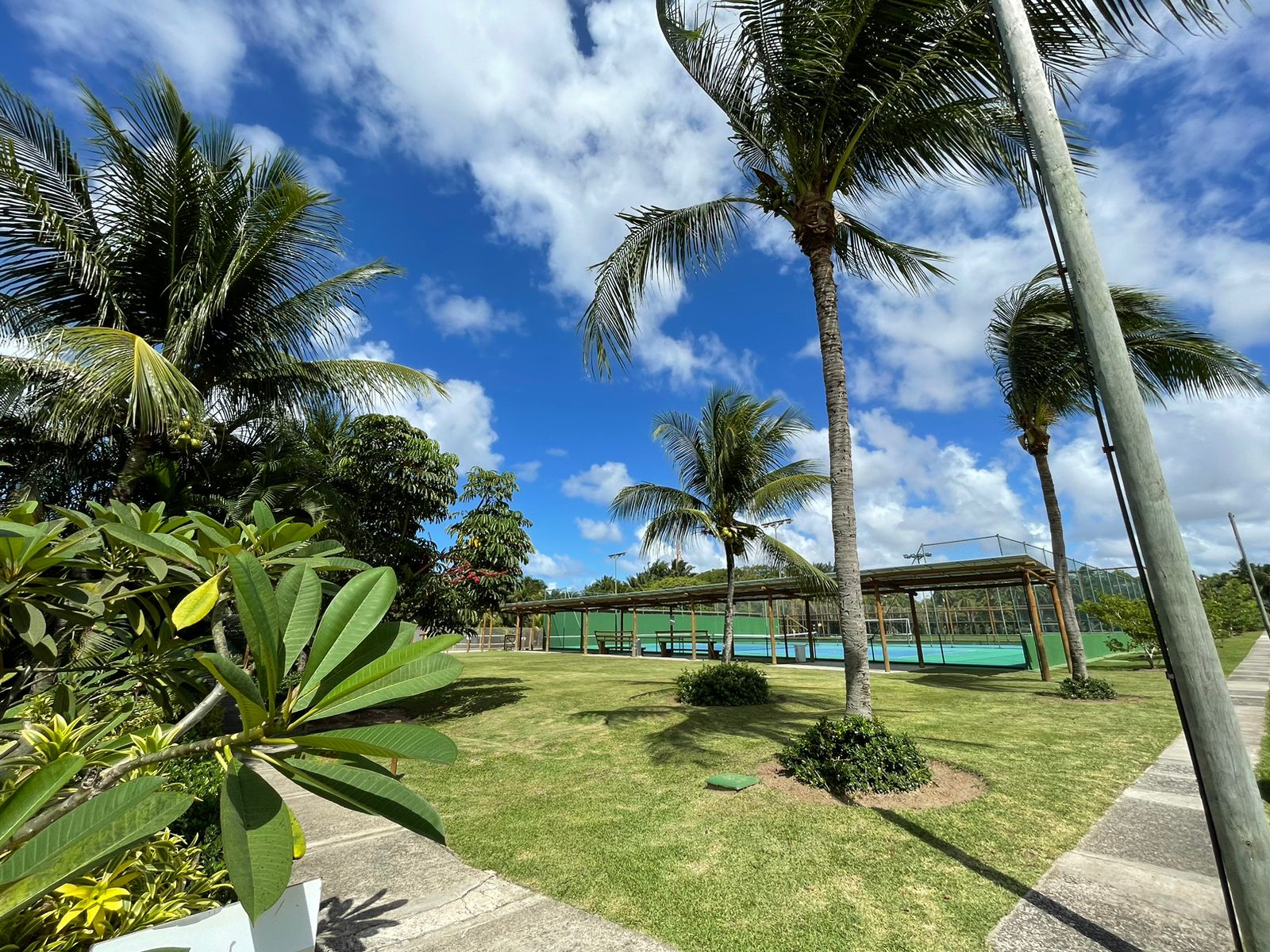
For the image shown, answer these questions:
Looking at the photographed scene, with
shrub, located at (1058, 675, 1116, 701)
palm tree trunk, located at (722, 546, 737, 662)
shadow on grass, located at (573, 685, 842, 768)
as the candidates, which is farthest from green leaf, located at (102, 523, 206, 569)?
shrub, located at (1058, 675, 1116, 701)

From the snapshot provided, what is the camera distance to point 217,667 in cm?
88

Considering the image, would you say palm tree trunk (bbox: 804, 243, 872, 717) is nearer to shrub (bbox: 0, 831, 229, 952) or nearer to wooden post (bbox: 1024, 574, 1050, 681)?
shrub (bbox: 0, 831, 229, 952)

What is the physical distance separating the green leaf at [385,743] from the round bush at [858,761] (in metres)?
4.95

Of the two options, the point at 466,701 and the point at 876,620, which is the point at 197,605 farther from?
the point at 876,620

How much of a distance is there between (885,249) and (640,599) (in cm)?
1848

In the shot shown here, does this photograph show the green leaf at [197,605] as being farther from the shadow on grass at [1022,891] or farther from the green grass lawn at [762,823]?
the shadow on grass at [1022,891]

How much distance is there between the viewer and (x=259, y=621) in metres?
0.97

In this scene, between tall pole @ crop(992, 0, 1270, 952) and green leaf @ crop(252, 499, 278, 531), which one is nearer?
green leaf @ crop(252, 499, 278, 531)

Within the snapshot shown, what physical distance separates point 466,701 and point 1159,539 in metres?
11.1

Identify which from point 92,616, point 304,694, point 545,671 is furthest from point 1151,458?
point 545,671

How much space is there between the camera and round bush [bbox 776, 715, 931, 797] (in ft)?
15.6

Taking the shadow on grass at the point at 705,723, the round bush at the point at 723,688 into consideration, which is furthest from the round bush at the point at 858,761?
the round bush at the point at 723,688

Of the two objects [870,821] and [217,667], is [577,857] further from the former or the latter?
[217,667]

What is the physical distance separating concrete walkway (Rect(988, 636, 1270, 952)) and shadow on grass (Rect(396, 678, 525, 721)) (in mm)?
7361
